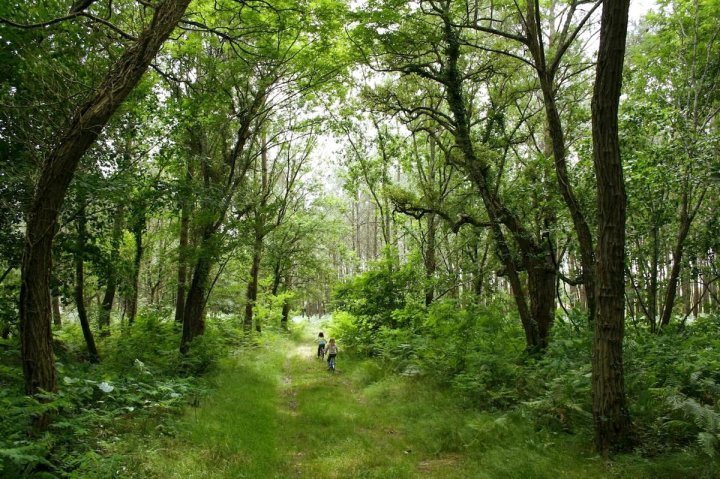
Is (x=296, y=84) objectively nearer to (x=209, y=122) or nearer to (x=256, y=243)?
(x=209, y=122)

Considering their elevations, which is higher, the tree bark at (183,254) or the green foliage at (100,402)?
the tree bark at (183,254)

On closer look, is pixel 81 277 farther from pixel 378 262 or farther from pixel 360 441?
pixel 378 262

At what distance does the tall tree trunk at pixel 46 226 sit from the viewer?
4668 mm

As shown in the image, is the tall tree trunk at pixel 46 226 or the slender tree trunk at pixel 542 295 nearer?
the tall tree trunk at pixel 46 226

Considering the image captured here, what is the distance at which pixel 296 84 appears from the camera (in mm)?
14188

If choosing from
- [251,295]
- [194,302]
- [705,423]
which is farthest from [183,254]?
[705,423]

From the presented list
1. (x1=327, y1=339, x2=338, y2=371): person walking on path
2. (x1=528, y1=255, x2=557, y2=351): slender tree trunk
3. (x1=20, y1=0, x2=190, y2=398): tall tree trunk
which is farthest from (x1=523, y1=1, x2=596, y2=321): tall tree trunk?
(x1=327, y1=339, x2=338, y2=371): person walking on path

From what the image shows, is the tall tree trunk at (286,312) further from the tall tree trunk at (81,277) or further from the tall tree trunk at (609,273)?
the tall tree trunk at (609,273)

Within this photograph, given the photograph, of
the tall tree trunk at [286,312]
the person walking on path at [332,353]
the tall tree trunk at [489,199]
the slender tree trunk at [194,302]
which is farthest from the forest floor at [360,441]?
the tall tree trunk at [286,312]

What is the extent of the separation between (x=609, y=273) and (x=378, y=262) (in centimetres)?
1328

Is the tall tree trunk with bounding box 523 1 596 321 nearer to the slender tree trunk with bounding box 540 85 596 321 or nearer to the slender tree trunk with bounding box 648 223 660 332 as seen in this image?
the slender tree trunk with bounding box 540 85 596 321

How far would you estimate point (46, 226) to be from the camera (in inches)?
185

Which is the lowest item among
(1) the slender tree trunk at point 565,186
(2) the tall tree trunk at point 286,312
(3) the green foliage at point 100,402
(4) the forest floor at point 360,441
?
(4) the forest floor at point 360,441

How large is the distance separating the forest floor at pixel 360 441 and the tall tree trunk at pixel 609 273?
44cm
